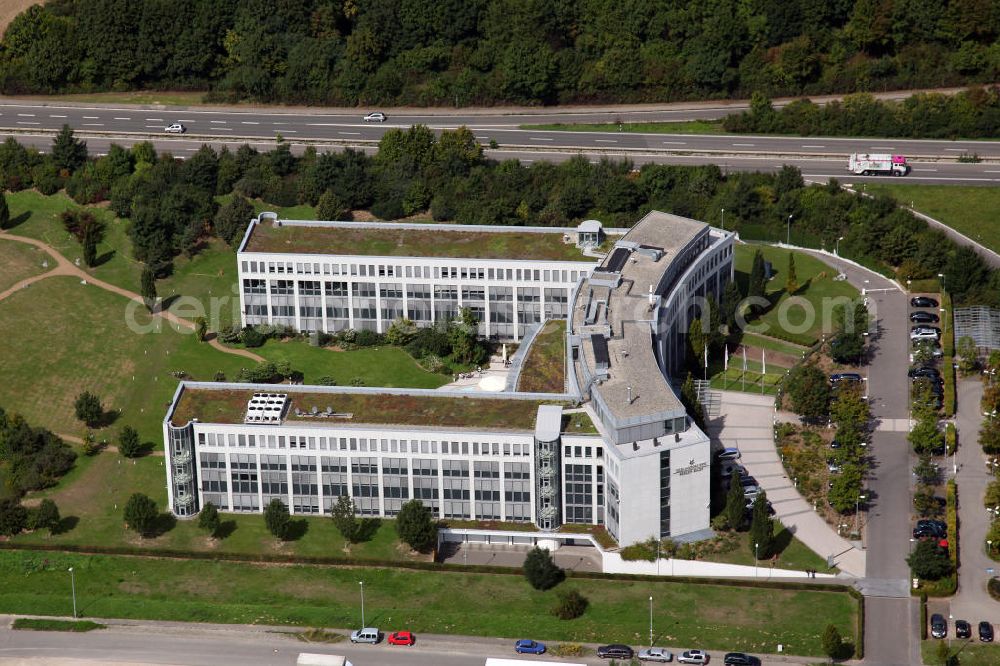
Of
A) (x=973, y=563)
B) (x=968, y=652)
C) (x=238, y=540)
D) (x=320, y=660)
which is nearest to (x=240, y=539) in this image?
(x=238, y=540)

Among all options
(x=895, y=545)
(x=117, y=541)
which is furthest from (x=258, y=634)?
(x=895, y=545)

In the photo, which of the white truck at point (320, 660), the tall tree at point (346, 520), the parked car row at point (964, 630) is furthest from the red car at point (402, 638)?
the parked car row at point (964, 630)

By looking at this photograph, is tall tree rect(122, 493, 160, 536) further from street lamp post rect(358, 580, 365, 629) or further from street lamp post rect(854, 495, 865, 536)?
street lamp post rect(854, 495, 865, 536)

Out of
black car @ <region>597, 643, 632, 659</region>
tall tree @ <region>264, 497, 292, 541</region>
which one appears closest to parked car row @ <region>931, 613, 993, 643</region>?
black car @ <region>597, 643, 632, 659</region>

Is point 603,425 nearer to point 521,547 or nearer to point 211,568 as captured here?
point 521,547

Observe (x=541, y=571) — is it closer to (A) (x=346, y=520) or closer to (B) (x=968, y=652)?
(A) (x=346, y=520)

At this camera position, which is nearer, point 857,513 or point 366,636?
point 366,636
